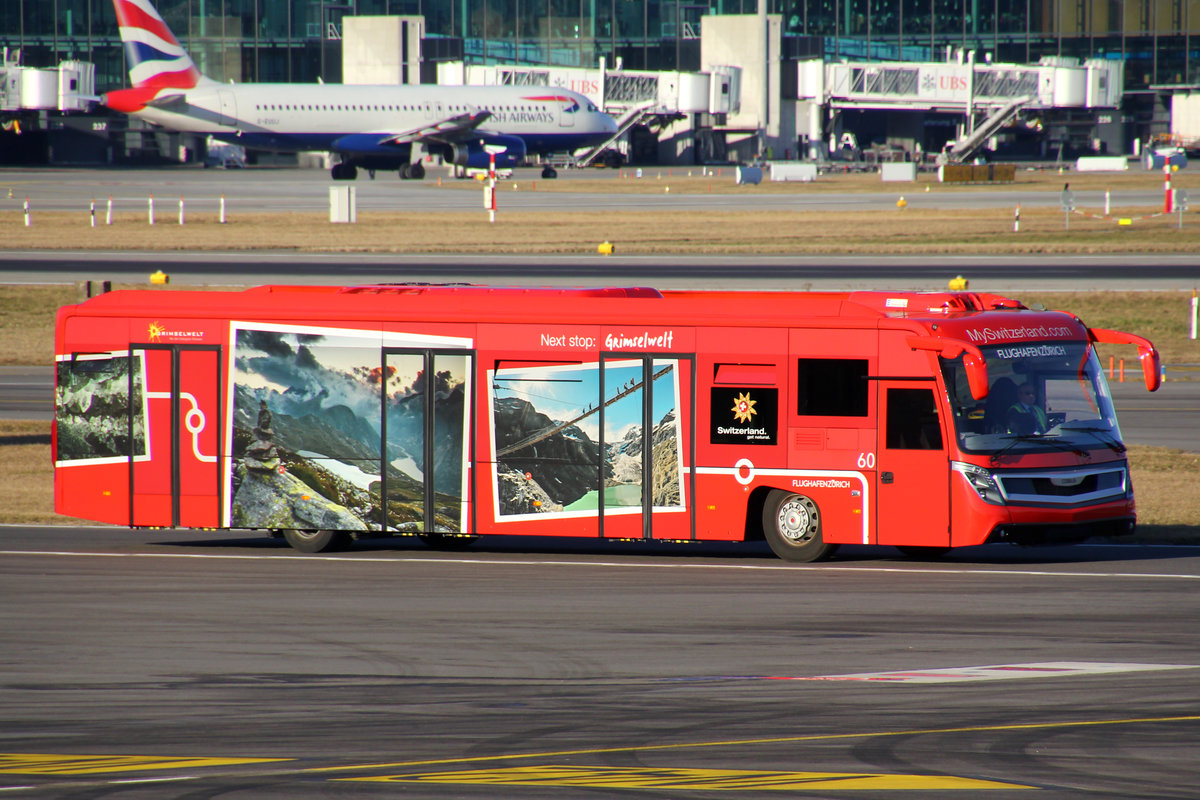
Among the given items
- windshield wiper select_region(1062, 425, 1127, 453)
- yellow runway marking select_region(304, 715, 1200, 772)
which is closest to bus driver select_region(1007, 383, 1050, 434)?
windshield wiper select_region(1062, 425, 1127, 453)

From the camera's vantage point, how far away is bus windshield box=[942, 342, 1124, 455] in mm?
16344

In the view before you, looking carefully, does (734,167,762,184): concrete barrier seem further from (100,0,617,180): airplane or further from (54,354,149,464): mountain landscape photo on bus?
(54,354,149,464): mountain landscape photo on bus

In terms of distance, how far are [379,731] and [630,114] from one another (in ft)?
382

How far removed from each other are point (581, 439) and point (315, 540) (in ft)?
12.0

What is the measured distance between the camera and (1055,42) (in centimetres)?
13250

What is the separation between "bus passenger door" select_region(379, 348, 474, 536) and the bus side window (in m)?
4.92

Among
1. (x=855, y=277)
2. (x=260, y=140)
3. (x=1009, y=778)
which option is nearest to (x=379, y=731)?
(x=1009, y=778)

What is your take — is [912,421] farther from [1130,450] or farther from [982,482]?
[1130,450]

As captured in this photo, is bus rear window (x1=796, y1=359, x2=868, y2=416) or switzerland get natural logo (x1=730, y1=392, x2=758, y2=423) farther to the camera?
switzerland get natural logo (x1=730, y1=392, x2=758, y2=423)

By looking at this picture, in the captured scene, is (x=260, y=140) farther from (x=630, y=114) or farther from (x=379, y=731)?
(x=379, y=731)

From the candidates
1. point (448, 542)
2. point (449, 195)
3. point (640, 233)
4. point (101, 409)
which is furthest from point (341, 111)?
point (448, 542)

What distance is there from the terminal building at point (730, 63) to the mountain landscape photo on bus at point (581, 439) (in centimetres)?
10790

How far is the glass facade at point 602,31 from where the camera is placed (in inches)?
4899

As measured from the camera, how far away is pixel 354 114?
93.1 meters
